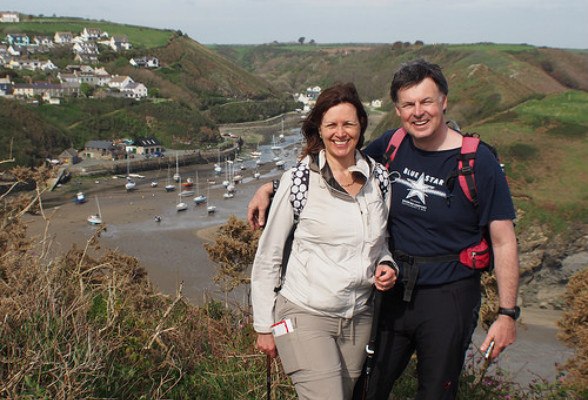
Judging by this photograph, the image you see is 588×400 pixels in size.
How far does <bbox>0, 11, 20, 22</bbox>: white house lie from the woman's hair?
126 m

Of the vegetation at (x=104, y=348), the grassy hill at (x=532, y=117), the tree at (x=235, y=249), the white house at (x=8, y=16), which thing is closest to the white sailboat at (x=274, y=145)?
the grassy hill at (x=532, y=117)

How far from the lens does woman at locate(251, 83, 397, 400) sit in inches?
85.2

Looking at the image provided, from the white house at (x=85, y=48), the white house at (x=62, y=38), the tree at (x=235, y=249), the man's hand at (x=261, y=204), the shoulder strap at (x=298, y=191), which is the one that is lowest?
the white house at (x=85, y=48)

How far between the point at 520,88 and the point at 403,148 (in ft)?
183

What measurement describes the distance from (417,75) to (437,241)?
0.72 m

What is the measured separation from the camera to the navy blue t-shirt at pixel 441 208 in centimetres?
224

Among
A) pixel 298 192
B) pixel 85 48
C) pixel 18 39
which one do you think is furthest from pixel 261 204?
pixel 18 39

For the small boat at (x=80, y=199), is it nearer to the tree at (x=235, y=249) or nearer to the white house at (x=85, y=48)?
the tree at (x=235, y=249)

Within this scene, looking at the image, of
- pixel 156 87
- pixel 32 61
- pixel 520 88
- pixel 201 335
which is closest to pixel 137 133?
pixel 156 87

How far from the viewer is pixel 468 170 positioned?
224 centimetres

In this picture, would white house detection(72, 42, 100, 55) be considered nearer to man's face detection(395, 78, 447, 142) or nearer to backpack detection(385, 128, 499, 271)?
man's face detection(395, 78, 447, 142)

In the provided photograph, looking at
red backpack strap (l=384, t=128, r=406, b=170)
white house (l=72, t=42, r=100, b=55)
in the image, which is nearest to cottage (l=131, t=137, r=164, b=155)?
white house (l=72, t=42, r=100, b=55)

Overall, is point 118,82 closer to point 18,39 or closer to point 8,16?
point 18,39

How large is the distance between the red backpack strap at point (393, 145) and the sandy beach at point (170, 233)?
6709mm
